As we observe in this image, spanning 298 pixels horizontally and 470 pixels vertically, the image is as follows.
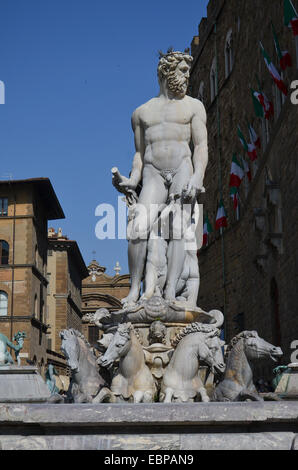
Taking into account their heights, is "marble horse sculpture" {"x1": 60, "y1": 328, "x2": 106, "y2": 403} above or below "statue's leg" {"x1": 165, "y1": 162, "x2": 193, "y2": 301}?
below

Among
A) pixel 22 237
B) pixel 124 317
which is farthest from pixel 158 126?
pixel 22 237

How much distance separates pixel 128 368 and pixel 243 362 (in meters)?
1.01

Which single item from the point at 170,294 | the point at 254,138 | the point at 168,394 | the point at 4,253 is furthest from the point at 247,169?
the point at 168,394

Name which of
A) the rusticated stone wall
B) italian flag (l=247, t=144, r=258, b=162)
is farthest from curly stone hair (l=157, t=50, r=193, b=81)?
italian flag (l=247, t=144, r=258, b=162)

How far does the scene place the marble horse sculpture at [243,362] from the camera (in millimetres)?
6070

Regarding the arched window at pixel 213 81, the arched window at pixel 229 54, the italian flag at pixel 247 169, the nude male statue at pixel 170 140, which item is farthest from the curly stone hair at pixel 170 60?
the arched window at pixel 213 81

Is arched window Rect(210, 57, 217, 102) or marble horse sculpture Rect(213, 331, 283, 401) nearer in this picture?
marble horse sculpture Rect(213, 331, 283, 401)

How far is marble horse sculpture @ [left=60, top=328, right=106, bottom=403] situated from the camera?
626cm

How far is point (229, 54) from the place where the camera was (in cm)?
3141

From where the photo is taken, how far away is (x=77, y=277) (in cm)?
6456

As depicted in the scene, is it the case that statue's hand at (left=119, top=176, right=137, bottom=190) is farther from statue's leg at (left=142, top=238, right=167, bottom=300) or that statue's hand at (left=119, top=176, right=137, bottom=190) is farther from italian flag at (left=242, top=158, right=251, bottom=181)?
italian flag at (left=242, top=158, right=251, bottom=181)

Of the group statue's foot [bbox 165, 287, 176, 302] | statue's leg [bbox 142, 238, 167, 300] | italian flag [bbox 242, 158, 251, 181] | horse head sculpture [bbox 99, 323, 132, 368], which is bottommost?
horse head sculpture [bbox 99, 323, 132, 368]

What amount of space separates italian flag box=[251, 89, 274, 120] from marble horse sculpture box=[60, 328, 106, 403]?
1625 centimetres

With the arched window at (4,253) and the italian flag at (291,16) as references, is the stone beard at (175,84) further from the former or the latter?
the arched window at (4,253)
